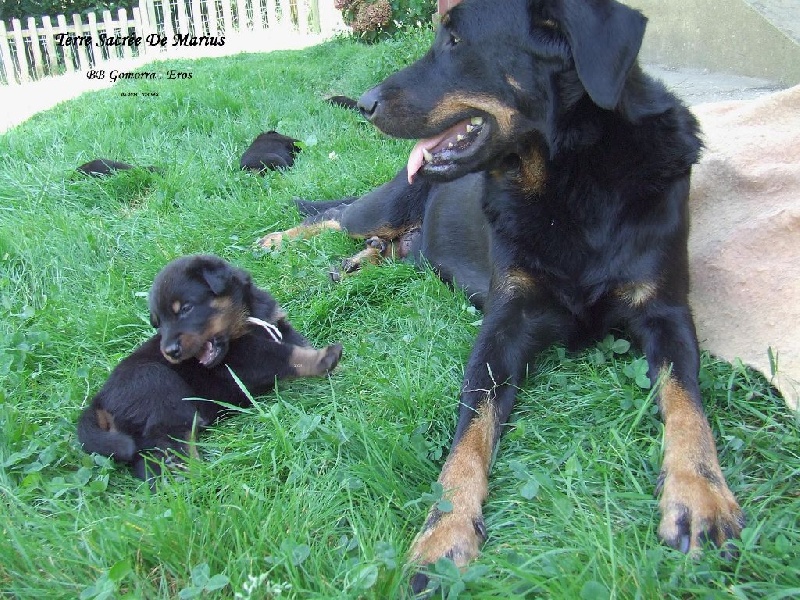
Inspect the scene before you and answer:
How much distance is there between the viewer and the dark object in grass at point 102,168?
532 centimetres

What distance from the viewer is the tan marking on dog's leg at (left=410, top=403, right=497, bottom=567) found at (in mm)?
1771

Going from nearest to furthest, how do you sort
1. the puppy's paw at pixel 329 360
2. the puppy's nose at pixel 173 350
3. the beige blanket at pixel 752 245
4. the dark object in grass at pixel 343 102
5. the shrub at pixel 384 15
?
1. the beige blanket at pixel 752 245
2. the puppy's nose at pixel 173 350
3. the puppy's paw at pixel 329 360
4. the dark object in grass at pixel 343 102
5. the shrub at pixel 384 15

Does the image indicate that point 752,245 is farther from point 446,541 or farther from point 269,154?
point 269,154

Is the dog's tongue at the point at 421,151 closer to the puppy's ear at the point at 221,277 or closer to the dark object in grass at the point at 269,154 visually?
the puppy's ear at the point at 221,277

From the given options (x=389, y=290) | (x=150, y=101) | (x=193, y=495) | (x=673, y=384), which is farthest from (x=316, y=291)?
(x=150, y=101)

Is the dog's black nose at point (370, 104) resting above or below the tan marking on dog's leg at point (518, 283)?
above

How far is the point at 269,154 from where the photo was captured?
18.1ft

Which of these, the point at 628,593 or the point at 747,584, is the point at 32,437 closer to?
the point at 628,593

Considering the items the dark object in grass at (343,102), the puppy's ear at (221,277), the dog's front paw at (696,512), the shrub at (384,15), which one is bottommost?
the dog's front paw at (696,512)

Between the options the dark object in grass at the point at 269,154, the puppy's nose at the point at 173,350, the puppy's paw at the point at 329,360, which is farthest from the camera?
the dark object in grass at the point at 269,154

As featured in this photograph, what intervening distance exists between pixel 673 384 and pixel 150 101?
253 inches

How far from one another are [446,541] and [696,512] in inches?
25.6

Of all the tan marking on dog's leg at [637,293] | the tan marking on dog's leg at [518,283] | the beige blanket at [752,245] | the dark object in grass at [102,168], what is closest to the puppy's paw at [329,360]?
the tan marking on dog's leg at [518,283]

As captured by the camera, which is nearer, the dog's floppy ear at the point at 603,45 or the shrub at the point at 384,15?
the dog's floppy ear at the point at 603,45
